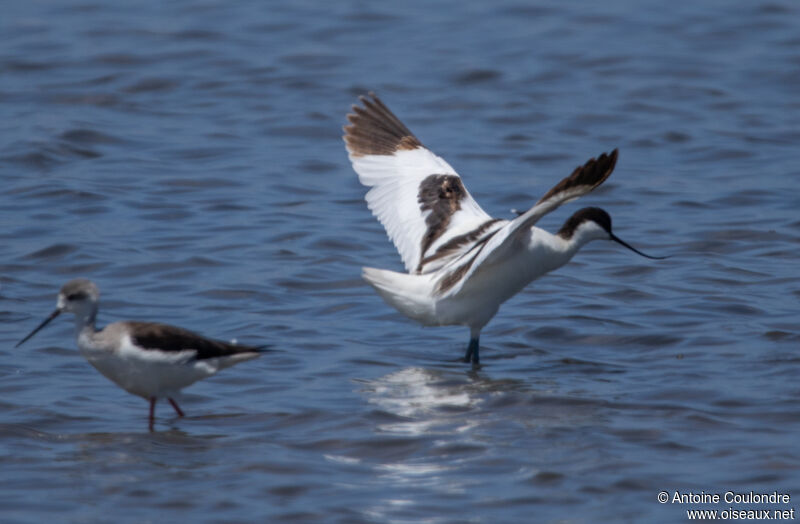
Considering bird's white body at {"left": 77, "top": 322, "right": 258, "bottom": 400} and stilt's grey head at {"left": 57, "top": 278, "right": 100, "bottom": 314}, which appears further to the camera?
stilt's grey head at {"left": 57, "top": 278, "right": 100, "bottom": 314}

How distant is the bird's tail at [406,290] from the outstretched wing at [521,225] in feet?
0.35

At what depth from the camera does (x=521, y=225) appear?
21.7 ft

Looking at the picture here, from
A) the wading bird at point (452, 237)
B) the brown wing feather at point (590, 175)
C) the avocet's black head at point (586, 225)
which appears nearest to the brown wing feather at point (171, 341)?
the wading bird at point (452, 237)

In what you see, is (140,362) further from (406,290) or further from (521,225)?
(521,225)

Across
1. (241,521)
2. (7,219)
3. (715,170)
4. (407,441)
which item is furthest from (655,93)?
(241,521)

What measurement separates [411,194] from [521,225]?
2006 mm

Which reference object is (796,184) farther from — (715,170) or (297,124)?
(297,124)

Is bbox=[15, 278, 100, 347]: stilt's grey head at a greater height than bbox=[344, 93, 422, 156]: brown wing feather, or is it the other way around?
bbox=[344, 93, 422, 156]: brown wing feather

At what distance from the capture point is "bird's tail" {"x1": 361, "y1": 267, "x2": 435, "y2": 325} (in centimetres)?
726

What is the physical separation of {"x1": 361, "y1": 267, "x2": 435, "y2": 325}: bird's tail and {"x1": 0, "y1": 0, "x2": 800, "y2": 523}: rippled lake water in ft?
1.32

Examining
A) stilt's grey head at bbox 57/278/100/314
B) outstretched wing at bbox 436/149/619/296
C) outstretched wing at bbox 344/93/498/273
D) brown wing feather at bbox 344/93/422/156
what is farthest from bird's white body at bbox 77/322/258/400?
brown wing feather at bbox 344/93/422/156

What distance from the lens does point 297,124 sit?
45.2 ft

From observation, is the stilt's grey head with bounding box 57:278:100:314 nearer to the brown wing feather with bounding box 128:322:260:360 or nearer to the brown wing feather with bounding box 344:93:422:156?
the brown wing feather with bounding box 128:322:260:360

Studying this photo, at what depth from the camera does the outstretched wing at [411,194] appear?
7941mm
